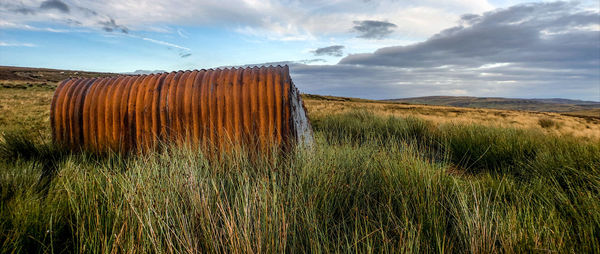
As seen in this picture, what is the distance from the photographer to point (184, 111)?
4.87m

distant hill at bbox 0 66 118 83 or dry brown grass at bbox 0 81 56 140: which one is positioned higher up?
distant hill at bbox 0 66 118 83

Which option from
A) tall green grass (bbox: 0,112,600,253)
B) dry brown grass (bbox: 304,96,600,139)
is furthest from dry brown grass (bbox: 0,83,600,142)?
tall green grass (bbox: 0,112,600,253)

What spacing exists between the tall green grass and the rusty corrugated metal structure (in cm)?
87

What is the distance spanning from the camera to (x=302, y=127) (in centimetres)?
510

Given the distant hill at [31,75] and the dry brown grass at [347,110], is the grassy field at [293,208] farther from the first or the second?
the distant hill at [31,75]

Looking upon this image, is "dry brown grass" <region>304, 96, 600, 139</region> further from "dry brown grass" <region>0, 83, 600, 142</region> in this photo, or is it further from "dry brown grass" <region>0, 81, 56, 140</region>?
"dry brown grass" <region>0, 81, 56, 140</region>

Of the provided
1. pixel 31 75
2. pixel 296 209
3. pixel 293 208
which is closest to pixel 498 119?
pixel 293 208

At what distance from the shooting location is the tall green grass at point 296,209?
1896 mm

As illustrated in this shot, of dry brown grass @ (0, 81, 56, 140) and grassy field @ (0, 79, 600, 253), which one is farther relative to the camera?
dry brown grass @ (0, 81, 56, 140)

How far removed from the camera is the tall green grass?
6.22ft

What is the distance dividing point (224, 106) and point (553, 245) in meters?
4.15

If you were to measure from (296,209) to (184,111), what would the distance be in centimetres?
349

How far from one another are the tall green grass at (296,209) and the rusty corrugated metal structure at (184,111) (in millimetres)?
865

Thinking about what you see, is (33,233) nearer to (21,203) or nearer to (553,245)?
(21,203)
